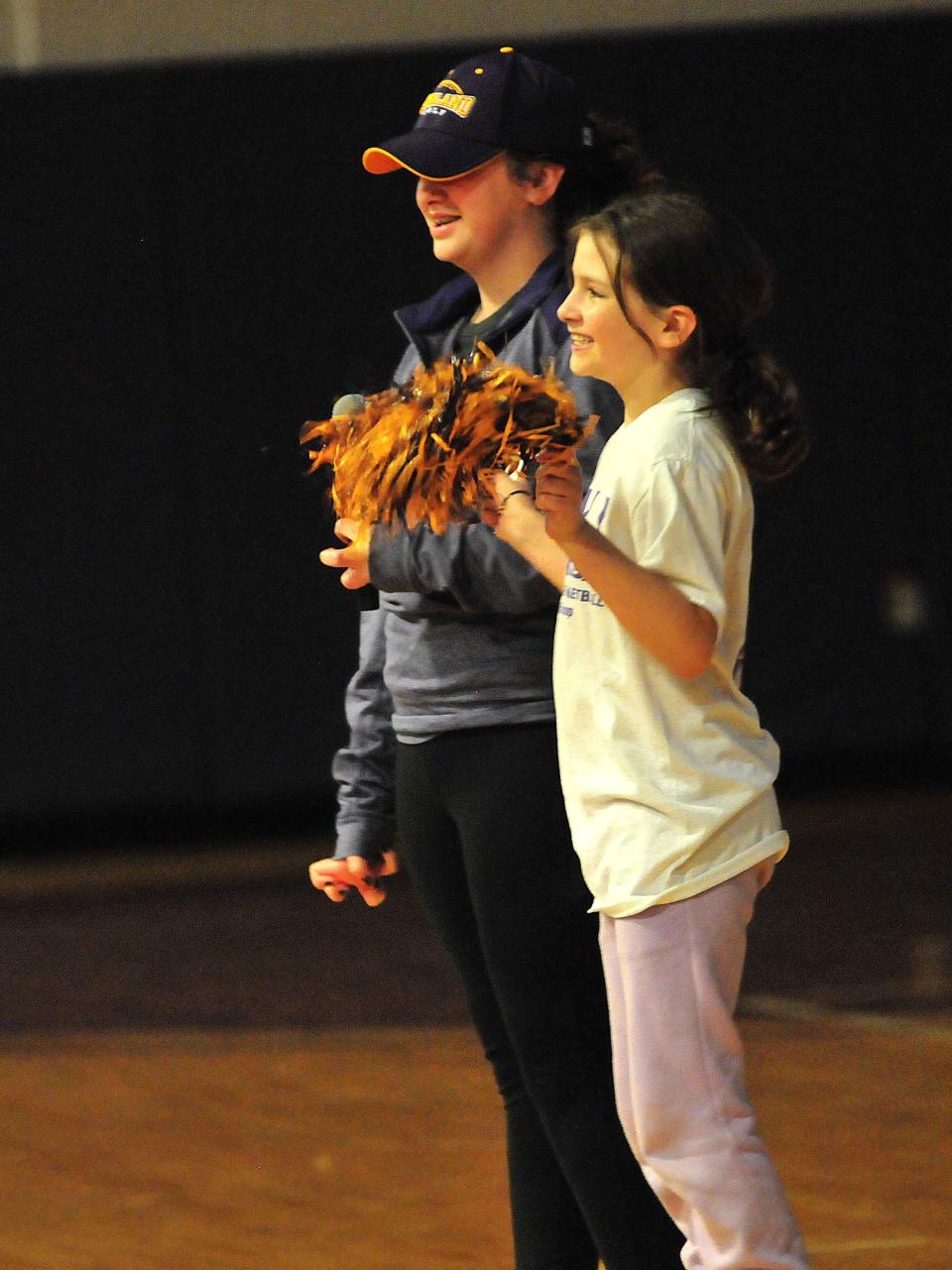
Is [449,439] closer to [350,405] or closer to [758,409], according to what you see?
[350,405]

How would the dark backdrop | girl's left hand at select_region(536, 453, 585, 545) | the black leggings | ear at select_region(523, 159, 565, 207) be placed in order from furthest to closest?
the dark backdrop, ear at select_region(523, 159, 565, 207), the black leggings, girl's left hand at select_region(536, 453, 585, 545)

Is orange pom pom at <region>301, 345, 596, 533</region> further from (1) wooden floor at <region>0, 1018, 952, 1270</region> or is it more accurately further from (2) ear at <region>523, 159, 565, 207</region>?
(1) wooden floor at <region>0, 1018, 952, 1270</region>

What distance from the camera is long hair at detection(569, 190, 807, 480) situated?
78.2 inches

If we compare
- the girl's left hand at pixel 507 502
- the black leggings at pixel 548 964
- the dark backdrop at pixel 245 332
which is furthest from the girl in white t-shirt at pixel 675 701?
the dark backdrop at pixel 245 332

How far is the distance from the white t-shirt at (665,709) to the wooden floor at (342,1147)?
3.66ft

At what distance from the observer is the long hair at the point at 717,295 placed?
1985 mm

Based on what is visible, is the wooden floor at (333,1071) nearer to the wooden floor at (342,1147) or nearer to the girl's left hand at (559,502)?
the wooden floor at (342,1147)

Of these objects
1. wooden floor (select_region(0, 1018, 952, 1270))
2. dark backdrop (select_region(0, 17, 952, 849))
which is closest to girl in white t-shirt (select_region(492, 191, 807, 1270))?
wooden floor (select_region(0, 1018, 952, 1270))

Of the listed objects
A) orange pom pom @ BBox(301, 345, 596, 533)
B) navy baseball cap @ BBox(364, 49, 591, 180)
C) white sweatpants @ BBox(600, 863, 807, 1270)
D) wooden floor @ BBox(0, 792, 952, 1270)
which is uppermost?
navy baseball cap @ BBox(364, 49, 591, 180)

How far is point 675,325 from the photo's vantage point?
6.57ft

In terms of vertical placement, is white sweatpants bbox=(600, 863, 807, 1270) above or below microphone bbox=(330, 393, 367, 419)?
below

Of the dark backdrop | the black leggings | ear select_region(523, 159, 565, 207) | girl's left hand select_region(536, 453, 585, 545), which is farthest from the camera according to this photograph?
the dark backdrop

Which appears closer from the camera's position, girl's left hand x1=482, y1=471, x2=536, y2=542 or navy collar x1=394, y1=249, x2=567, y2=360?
girl's left hand x1=482, y1=471, x2=536, y2=542

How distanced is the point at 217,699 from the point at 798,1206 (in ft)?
12.4
